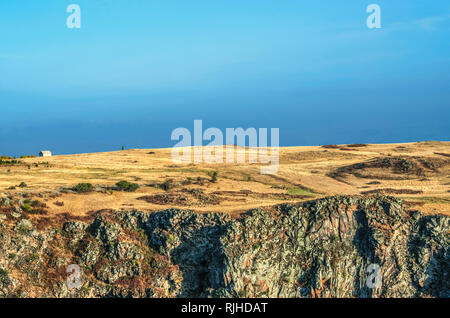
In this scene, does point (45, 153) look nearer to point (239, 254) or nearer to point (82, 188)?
point (82, 188)

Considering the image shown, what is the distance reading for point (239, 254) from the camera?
55938 millimetres

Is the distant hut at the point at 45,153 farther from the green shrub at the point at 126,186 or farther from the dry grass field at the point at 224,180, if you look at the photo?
the green shrub at the point at 126,186

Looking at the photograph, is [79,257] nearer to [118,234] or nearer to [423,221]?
[118,234]

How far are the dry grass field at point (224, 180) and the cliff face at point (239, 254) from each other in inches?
191

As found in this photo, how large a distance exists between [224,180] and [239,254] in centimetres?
3668

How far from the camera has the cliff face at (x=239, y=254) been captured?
184ft

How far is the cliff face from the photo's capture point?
A: 55969mm

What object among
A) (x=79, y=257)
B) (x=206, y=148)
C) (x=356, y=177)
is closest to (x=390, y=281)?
(x=79, y=257)

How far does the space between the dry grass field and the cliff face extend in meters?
4.86

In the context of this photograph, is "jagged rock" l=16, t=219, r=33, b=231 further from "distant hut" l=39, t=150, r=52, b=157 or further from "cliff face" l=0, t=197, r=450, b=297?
"distant hut" l=39, t=150, r=52, b=157

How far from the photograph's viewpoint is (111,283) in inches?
2245

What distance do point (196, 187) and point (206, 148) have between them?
220ft

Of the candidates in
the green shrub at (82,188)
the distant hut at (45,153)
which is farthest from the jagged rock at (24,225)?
the distant hut at (45,153)

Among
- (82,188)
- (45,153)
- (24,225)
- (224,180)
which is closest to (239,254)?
(24,225)
